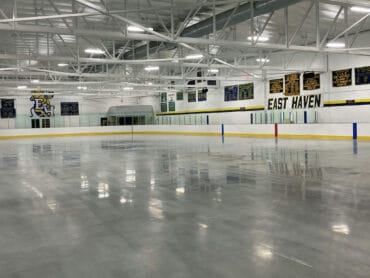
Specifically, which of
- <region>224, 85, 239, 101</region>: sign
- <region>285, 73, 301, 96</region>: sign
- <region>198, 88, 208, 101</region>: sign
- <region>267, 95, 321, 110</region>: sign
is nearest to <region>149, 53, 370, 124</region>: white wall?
<region>267, 95, 321, 110</region>: sign

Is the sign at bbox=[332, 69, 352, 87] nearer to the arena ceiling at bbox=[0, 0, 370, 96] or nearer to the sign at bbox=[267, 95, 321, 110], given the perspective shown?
the arena ceiling at bbox=[0, 0, 370, 96]

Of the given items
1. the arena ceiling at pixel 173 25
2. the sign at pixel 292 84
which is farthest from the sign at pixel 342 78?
the sign at pixel 292 84

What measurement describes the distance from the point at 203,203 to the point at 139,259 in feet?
10.2

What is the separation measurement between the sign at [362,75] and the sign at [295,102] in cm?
380

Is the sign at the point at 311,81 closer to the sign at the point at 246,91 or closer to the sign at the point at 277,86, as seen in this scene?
the sign at the point at 277,86

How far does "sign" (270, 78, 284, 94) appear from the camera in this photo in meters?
35.5

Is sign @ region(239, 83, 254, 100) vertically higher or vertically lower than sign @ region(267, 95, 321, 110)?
higher

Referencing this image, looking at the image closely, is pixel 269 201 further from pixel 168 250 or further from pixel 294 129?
pixel 294 129

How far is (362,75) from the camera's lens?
2789 cm

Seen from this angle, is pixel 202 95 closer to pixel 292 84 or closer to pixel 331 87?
pixel 292 84

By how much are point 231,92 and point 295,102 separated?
9875 mm

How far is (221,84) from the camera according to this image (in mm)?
44312

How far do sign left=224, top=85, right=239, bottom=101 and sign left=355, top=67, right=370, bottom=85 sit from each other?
49.2 feet

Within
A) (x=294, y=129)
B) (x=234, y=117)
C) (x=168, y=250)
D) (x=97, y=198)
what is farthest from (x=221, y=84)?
(x=168, y=250)
